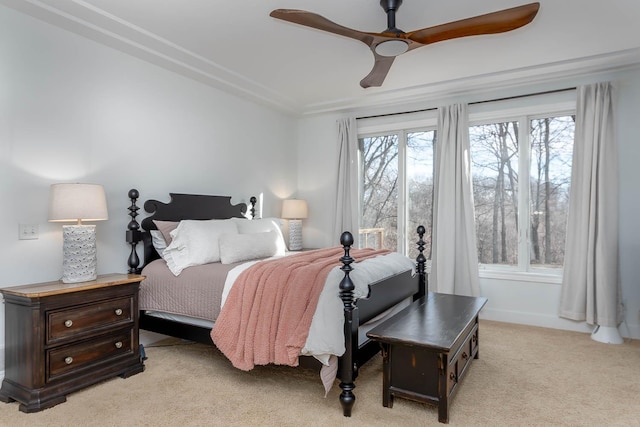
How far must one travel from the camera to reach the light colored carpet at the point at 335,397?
222 cm

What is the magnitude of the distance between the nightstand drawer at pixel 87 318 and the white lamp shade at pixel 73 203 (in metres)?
0.62

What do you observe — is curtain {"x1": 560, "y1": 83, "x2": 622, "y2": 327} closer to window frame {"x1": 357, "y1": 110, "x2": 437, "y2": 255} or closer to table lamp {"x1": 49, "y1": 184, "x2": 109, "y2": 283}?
window frame {"x1": 357, "y1": 110, "x2": 437, "y2": 255}

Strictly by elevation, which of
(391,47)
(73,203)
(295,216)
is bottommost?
(295,216)

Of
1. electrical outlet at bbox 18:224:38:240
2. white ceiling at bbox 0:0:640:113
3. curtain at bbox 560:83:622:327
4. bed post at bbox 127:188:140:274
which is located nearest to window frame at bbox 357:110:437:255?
white ceiling at bbox 0:0:640:113

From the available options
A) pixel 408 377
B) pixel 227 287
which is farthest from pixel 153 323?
pixel 408 377

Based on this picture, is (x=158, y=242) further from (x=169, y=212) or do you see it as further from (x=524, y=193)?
(x=524, y=193)

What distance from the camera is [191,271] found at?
302cm

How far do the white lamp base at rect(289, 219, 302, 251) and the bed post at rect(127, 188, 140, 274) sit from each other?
202 centimetres

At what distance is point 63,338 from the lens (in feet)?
8.12

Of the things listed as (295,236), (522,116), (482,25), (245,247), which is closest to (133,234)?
(245,247)

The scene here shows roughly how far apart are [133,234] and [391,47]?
2.57m

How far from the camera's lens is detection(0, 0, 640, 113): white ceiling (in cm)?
273

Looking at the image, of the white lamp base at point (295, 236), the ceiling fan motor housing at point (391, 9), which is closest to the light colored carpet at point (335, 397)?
the white lamp base at point (295, 236)

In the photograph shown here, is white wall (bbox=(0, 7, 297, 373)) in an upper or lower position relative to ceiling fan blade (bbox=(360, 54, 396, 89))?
lower
